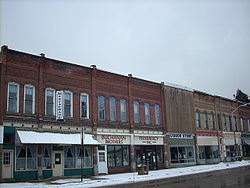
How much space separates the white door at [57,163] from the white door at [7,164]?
3571mm

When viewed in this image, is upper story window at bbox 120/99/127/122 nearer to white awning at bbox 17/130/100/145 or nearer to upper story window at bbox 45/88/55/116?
white awning at bbox 17/130/100/145

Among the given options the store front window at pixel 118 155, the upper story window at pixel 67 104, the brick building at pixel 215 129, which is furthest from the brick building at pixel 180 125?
the upper story window at pixel 67 104

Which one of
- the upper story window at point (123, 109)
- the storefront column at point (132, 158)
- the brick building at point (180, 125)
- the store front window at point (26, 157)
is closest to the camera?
the store front window at point (26, 157)

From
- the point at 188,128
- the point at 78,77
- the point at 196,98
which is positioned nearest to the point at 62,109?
the point at 78,77

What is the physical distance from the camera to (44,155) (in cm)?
2500

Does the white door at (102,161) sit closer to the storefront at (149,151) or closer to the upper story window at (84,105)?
the upper story window at (84,105)

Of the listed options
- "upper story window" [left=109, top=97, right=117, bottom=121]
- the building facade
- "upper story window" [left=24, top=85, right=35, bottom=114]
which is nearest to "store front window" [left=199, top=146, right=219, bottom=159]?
the building facade

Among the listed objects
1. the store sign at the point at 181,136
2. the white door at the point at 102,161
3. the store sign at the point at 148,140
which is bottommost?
the white door at the point at 102,161

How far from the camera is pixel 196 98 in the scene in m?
43.7

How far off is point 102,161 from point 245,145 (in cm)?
3475

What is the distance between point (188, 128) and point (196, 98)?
5.40 metres

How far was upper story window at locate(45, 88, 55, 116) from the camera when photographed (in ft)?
85.7

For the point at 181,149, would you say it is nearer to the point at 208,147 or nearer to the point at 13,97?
the point at 208,147

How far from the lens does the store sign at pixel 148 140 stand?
33081 mm
